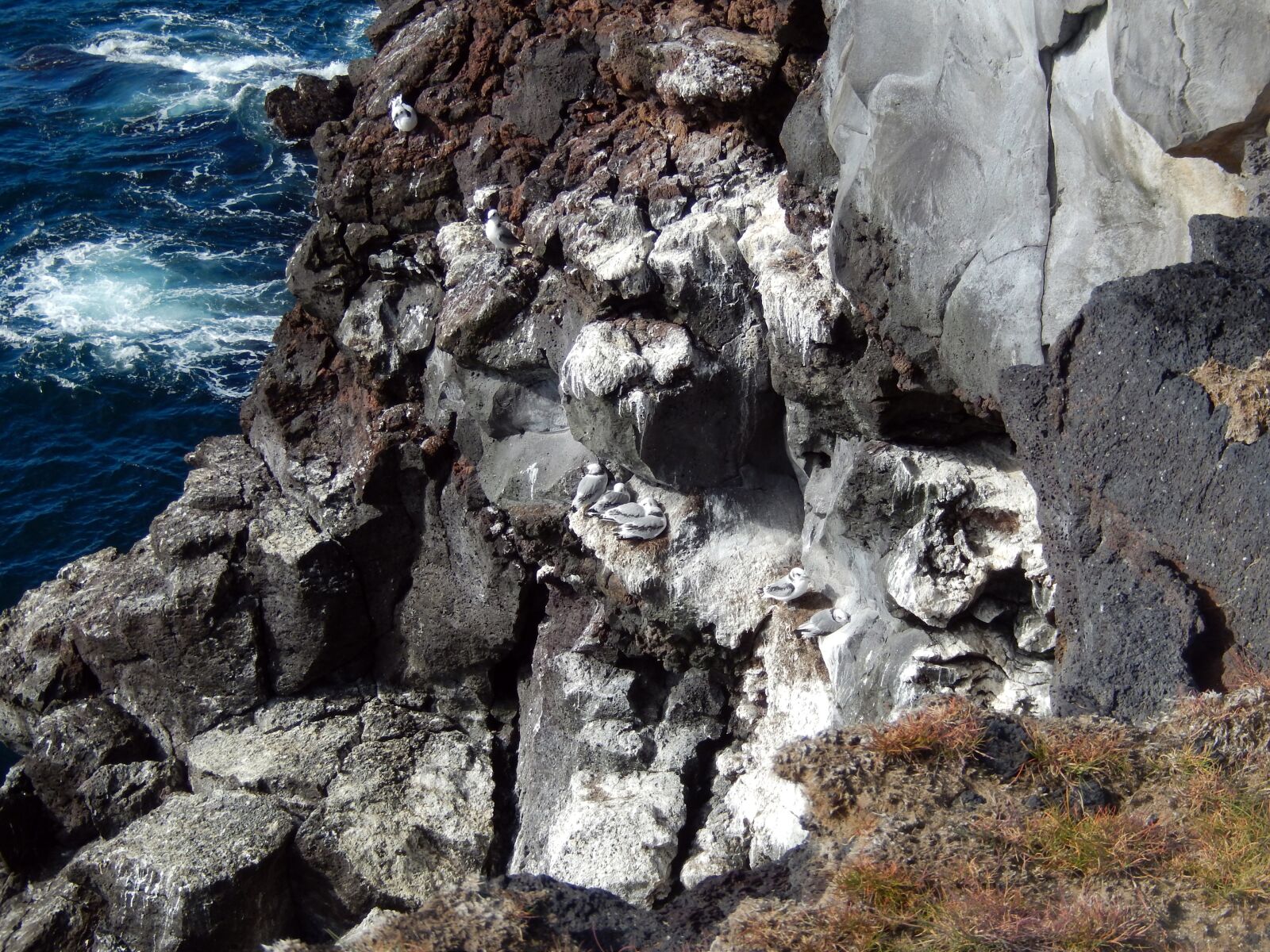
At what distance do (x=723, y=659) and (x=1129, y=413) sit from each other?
607 cm

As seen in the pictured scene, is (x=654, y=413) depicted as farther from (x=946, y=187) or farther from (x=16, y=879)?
(x=16, y=879)

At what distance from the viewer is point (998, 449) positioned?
9.87 meters

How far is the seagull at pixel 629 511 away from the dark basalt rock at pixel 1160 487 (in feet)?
17.3

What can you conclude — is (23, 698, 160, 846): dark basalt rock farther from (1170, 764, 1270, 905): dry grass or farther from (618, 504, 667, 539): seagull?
(1170, 764, 1270, 905): dry grass

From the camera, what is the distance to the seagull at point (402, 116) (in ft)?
44.6

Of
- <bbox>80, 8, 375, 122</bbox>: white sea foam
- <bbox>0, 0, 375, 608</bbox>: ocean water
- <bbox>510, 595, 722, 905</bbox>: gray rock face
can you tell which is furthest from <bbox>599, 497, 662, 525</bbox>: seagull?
<bbox>80, 8, 375, 122</bbox>: white sea foam

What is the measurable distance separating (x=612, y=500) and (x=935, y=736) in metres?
6.26

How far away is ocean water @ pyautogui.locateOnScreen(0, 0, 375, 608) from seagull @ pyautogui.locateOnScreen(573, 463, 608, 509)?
932 centimetres

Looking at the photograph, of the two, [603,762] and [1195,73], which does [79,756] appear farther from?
[1195,73]

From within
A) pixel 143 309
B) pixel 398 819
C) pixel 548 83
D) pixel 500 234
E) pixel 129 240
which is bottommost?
pixel 398 819

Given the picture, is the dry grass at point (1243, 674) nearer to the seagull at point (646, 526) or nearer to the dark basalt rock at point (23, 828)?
the seagull at point (646, 526)

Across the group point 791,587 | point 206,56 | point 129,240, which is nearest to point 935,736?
point 791,587

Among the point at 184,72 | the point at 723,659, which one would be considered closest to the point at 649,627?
the point at 723,659

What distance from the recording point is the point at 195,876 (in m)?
10.5
